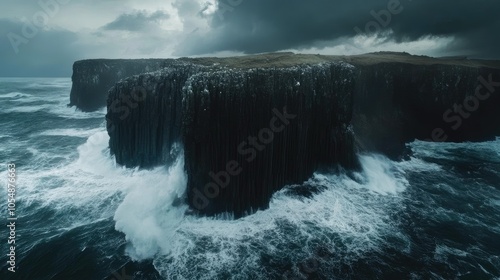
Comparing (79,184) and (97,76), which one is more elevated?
(97,76)

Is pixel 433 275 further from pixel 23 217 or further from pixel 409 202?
pixel 23 217

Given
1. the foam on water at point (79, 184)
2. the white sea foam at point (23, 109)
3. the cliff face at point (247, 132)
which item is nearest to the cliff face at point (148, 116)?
the foam on water at point (79, 184)

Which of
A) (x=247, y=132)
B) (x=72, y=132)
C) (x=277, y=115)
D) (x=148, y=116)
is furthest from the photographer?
(x=72, y=132)

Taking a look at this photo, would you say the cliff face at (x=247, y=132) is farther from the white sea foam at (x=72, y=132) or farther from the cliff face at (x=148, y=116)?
the white sea foam at (x=72, y=132)

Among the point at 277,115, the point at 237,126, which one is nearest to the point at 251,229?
the point at 237,126

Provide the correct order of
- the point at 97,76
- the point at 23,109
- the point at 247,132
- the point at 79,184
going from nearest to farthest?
the point at 247,132 < the point at 79,184 < the point at 97,76 < the point at 23,109

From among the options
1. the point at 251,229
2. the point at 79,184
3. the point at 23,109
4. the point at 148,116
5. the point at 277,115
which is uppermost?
the point at 277,115

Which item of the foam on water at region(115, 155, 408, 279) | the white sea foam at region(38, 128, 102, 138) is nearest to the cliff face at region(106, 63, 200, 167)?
the foam on water at region(115, 155, 408, 279)

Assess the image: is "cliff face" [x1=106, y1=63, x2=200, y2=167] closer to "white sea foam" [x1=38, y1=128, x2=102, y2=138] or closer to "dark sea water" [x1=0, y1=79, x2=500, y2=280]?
"dark sea water" [x1=0, y1=79, x2=500, y2=280]

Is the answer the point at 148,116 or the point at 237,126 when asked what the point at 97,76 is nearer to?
the point at 148,116
